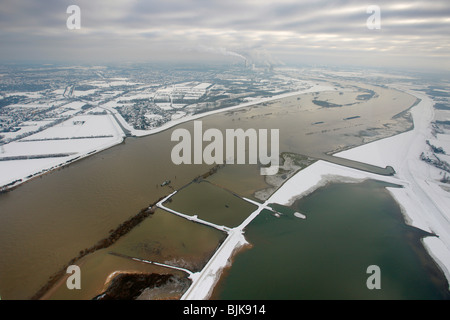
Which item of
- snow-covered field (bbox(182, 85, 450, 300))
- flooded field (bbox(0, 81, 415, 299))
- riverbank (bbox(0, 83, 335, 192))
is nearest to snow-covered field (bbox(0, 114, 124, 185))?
riverbank (bbox(0, 83, 335, 192))

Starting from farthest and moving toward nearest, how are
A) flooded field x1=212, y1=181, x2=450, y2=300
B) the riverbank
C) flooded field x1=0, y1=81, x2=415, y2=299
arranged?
the riverbank → flooded field x1=0, y1=81, x2=415, y2=299 → flooded field x1=212, y1=181, x2=450, y2=300

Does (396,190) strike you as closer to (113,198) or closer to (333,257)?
(333,257)

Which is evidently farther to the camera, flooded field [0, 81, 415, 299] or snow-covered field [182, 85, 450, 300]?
flooded field [0, 81, 415, 299]

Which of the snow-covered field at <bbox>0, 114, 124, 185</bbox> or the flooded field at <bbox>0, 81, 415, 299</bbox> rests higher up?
the snow-covered field at <bbox>0, 114, 124, 185</bbox>

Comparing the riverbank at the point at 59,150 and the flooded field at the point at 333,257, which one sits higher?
the riverbank at the point at 59,150

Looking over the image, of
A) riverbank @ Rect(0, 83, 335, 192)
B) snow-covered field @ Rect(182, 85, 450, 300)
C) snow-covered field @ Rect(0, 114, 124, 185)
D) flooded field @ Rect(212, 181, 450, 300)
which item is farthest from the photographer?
snow-covered field @ Rect(0, 114, 124, 185)

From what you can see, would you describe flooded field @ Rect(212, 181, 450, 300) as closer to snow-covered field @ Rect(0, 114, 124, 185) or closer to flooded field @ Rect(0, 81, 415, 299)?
flooded field @ Rect(0, 81, 415, 299)

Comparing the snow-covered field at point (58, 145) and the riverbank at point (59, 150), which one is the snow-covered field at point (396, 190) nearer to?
the riverbank at point (59, 150)

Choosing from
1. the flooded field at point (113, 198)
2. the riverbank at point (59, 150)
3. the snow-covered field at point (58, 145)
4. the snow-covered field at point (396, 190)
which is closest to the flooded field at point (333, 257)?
the snow-covered field at point (396, 190)

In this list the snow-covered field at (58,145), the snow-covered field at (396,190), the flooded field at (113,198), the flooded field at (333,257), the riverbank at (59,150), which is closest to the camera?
the flooded field at (333,257)

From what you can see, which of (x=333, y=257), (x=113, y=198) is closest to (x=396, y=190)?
(x=333, y=257)

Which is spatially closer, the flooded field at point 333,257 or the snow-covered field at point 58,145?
the flooded field at point 333,257
